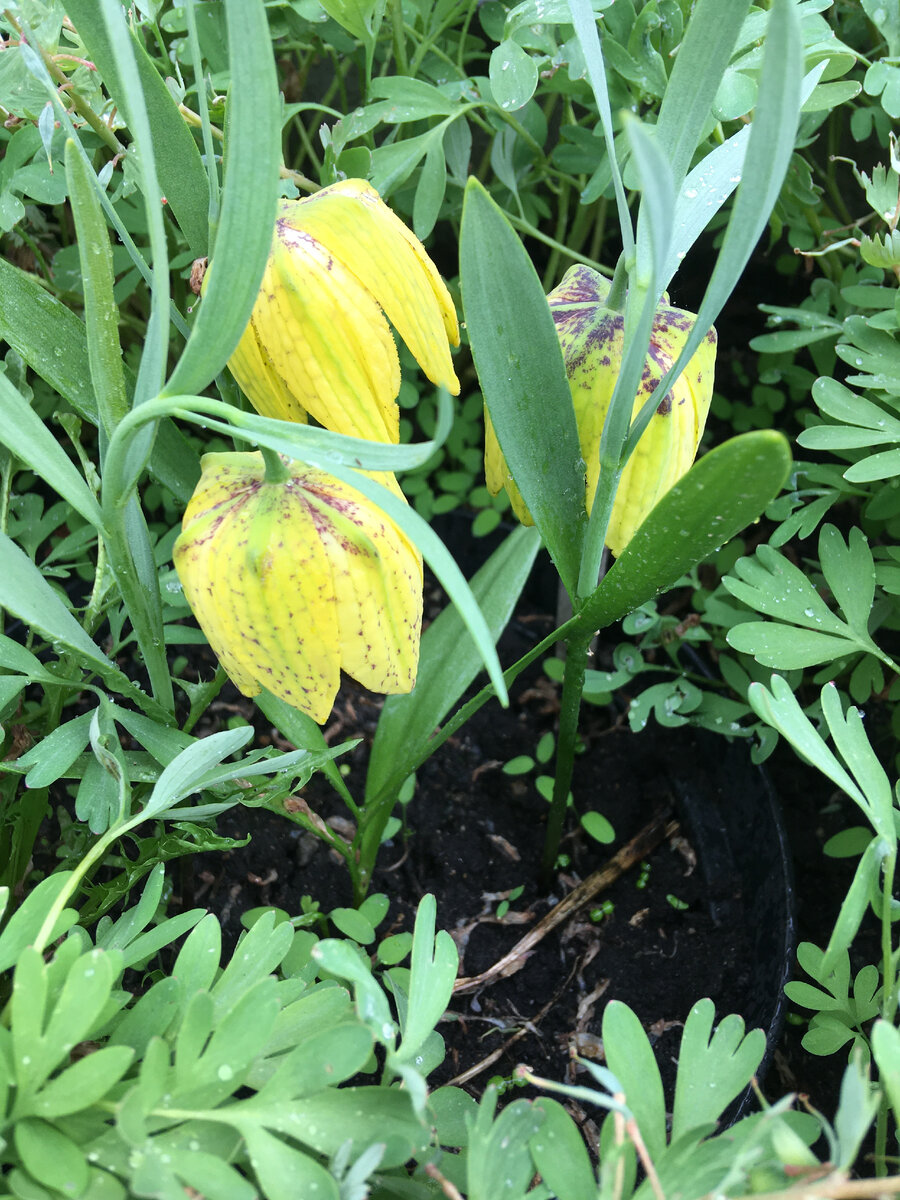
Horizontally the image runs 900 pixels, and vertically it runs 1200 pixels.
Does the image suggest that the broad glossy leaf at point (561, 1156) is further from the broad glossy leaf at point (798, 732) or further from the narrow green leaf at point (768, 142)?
the narrow green leaf at point (768, 142)

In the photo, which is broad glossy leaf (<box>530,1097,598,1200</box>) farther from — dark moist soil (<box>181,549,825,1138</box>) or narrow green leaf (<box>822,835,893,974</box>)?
dark moist soil (<box>181,549,825,1138</box>)

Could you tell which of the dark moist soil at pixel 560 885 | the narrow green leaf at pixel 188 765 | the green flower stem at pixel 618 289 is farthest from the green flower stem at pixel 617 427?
the dark moist soil at pixel 560 885

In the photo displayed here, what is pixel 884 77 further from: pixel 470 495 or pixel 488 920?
pixel 488 920

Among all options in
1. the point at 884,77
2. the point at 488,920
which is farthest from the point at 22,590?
the point at 884,77

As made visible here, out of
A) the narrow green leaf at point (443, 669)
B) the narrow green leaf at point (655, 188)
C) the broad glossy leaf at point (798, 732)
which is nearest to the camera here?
the narrow green leaf at point (655, 188)

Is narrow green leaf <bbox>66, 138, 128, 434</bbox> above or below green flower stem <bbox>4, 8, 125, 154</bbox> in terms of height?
below

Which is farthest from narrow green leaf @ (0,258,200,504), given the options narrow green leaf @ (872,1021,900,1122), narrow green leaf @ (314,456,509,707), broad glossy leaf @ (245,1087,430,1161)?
narrow green leaf @ (872,1021,900,1122)

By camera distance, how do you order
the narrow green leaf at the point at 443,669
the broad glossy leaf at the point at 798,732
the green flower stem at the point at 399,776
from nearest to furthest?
the broad glossy leaf at the point at 798,732 → the green flower stem at the point at 399,776 → the narrow green leaf at the point at 443,669
